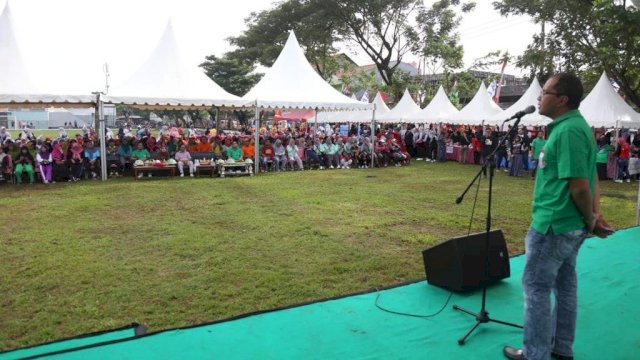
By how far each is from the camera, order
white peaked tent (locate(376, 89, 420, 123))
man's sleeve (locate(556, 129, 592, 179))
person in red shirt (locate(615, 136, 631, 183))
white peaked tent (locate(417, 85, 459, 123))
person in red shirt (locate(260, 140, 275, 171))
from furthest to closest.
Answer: white peaked tent (locate(376, 89, 420, 123))
white peaked tent (locate(417, 85, 459, 123))
person in red shirt (locate(260, 140, 275, 171))
person in red shirt (locate(615, 136, 631, 183))
man's sleeve (locate(556, 129, 592, 179))

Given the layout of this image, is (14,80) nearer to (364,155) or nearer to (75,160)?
(75,160)

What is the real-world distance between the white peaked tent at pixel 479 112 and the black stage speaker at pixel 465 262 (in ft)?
49.8

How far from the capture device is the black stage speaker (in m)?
4.19

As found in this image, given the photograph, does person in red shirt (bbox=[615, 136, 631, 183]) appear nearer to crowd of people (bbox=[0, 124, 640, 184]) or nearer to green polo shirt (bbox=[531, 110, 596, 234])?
crowd of people (bbox=[0, 124, 640, 184])

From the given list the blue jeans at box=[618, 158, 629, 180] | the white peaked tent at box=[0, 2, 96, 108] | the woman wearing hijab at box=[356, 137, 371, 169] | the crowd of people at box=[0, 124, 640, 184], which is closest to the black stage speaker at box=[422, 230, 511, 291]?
the crowd of people at box=[0, 124, 640, 184]

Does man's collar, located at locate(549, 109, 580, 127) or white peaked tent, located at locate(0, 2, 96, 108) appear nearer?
man's collar, located at locate(549, 109, 580, 127)

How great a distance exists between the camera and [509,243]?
6.46m

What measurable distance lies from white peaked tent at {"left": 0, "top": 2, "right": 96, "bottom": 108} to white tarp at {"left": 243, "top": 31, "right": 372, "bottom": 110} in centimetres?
518

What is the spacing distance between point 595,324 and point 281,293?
268cm

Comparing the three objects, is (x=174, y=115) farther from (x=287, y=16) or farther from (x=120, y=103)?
(x=120, y=103)

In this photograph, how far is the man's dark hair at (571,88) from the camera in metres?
2.66

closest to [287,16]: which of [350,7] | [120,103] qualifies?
[350,7]

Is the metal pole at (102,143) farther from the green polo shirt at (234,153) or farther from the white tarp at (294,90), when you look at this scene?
the white tarp at (294,90)

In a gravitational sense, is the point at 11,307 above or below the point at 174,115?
below
